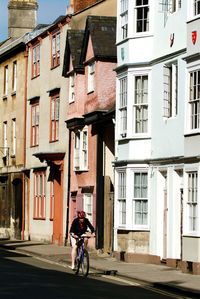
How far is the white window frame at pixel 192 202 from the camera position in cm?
2627

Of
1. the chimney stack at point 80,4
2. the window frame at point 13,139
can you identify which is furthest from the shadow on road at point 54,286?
the window frame at point 13,139

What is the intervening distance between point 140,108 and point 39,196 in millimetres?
15965

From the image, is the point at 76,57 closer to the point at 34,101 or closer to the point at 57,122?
the point at 57,122

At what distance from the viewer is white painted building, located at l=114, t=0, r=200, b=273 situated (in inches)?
1053

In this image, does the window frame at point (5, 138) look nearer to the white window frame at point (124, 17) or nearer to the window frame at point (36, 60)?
the window frame at point (36, 60)

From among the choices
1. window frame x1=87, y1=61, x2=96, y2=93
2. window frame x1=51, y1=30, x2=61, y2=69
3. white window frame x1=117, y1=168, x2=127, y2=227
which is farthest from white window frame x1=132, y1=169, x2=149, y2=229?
window frame x1=51, y1=30, x2=61, y2=69

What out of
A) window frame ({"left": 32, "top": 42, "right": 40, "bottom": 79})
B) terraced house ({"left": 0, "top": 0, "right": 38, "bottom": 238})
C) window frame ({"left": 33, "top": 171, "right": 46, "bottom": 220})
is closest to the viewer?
window frame ({"left": 33, "top": 171, "right": 46, "bottom": 220})

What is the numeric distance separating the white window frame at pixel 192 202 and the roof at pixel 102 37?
1049 centimetres

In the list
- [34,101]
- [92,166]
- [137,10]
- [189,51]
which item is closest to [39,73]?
[34,101]

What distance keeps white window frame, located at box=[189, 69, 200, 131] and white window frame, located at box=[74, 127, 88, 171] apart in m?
11.8

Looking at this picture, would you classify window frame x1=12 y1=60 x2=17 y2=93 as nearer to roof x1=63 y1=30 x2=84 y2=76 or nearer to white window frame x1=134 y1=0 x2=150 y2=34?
roof x1=63 y1=30 x2=84 y2=76

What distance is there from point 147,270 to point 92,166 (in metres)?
10.4

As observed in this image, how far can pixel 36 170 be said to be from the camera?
45.9 metres

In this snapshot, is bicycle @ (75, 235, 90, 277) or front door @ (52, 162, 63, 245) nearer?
bicycle @ (75, 235, 90, 277)
